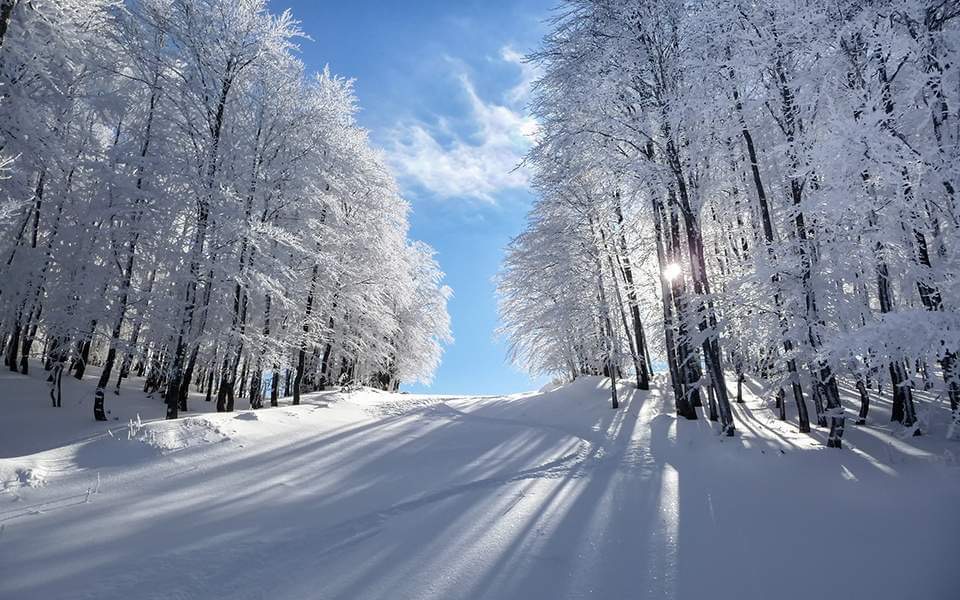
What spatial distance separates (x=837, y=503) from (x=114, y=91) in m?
18.3

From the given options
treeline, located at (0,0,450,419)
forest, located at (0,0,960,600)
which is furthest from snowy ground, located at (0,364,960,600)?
treeline, located at (0,0,450,419)

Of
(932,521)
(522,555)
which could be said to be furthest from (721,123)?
(522,555)

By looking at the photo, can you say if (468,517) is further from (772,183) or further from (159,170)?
(772,183)

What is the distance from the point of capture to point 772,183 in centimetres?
1277

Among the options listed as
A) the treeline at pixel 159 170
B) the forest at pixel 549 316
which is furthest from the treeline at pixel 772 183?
the treeline at pixel 159 170

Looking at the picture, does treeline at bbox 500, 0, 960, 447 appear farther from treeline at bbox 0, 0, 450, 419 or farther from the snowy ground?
treeline at bbox 0, 0, 450, 419

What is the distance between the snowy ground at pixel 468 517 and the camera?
12.5 feet

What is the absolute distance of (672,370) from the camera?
42.3 feet

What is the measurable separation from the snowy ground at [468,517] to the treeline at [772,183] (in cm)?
158

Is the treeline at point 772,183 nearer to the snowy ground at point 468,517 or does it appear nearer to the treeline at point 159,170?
the snowy ground at point 468,517

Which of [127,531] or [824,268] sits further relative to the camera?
[824,268]

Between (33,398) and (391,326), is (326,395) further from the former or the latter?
(33,398)

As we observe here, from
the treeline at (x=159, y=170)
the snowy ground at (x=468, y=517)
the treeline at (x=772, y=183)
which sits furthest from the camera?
the treeline at (x=159, y=170)

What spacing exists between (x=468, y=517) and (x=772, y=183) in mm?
12716
